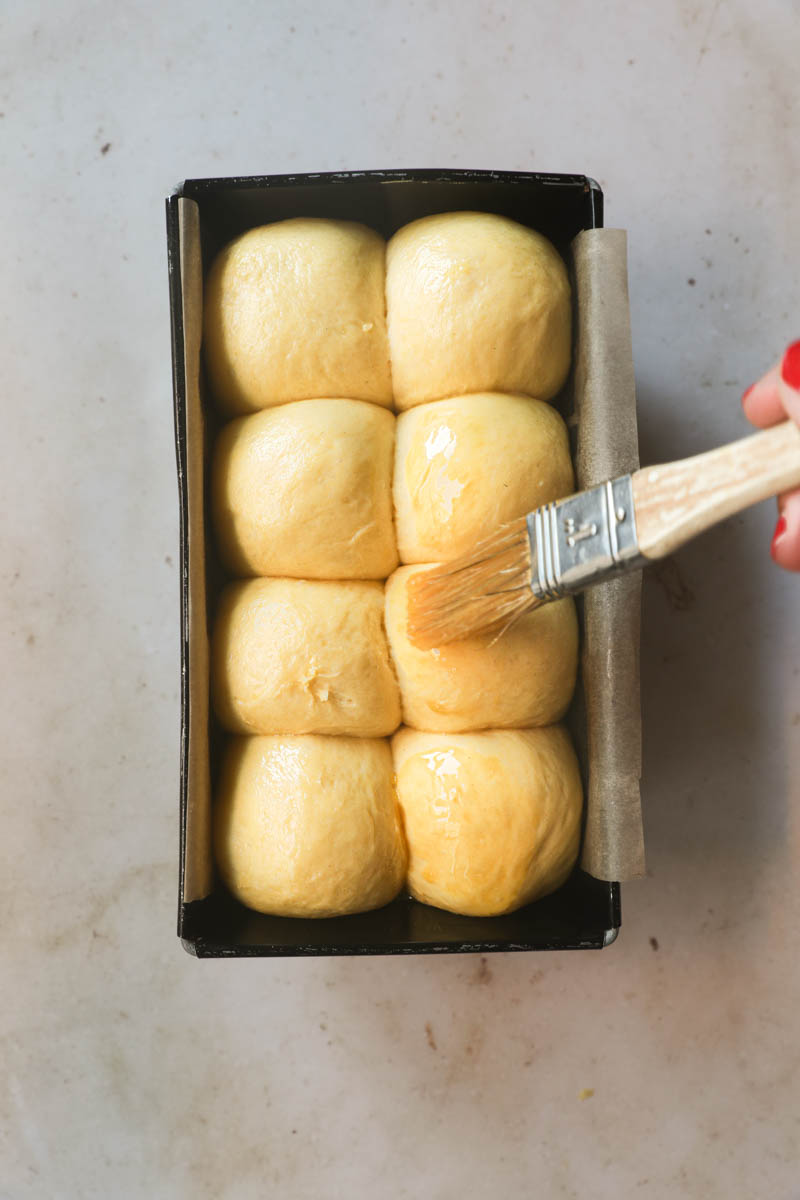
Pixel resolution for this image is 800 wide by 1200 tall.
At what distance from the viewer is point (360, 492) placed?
1563 millimetres

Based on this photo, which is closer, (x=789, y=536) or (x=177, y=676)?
(x=789, y=536)

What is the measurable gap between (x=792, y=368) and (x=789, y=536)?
0.24 meters

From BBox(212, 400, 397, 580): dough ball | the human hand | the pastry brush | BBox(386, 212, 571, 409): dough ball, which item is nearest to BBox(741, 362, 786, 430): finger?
the human hand

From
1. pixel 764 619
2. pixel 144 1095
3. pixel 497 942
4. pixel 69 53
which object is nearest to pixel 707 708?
pixel 764 619

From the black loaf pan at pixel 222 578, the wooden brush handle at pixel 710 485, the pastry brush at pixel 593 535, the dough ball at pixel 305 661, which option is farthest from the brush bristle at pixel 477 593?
the black loaf pan at pixel 222 578

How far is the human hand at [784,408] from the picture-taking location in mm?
1095

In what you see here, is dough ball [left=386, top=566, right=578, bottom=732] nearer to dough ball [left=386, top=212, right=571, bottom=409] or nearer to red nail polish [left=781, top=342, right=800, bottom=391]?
dough ball [left=386, top=212, right=571, bottom=409]

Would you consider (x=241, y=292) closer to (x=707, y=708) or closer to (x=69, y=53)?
(x=69, y=53)

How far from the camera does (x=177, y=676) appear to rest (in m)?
1.92

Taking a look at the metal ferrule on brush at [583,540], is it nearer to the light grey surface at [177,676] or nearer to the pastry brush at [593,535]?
the pastry brush at [593,535]

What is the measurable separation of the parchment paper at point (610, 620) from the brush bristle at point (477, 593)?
0.20m

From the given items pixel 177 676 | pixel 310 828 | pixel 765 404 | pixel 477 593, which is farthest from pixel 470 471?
pixel 177 676

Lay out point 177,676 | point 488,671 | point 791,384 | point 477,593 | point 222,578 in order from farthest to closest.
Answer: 1. point 177,676
2. point 222,578
3. point 488,671
4. point 477,593
5. point 791,384

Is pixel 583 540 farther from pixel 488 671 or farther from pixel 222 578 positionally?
pixel 222 578
